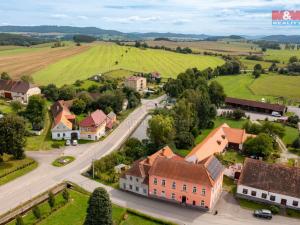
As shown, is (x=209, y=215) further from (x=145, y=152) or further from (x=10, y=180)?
(x=10, y=180)

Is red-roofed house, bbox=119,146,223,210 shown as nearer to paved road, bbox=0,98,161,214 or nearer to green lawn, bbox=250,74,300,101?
paved road, bbox=0,98,161,214

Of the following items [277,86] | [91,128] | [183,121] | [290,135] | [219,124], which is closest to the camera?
[183,121]

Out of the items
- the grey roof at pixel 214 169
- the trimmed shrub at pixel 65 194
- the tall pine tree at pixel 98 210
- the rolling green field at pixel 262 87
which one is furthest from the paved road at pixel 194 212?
the rolling green field at pixel 262 87

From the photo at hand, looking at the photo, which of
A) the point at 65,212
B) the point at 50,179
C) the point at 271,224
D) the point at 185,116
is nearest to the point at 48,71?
the point at 185,116

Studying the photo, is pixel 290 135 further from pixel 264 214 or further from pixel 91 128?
pixel 91 128

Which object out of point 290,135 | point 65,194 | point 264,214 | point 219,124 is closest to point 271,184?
point 264,214

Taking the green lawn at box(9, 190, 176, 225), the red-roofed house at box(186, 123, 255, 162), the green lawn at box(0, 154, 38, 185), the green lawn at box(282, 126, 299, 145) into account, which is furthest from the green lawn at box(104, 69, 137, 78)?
the green lawn at box(9, 190, 176, 225)
